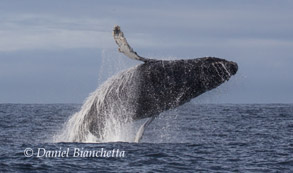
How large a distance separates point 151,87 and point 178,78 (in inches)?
31.0

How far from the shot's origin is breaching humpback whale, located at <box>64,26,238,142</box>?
17.0m

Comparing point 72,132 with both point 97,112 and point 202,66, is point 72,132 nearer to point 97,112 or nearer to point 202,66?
point 97,112

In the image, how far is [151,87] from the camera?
17.0 meters

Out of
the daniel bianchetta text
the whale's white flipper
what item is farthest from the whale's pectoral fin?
the daniel bianchetta text

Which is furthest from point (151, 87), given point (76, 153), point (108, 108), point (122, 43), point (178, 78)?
point (76, 153)

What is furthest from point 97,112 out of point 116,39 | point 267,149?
point 267,149

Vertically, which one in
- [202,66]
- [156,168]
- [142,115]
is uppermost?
[202,66]

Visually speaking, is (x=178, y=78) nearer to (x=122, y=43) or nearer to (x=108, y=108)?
(x=122, y=43)

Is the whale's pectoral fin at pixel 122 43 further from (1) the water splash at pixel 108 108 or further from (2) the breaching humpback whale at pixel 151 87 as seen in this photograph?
(1) the water splash at pixel 108 108

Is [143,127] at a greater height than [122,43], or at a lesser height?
lesser

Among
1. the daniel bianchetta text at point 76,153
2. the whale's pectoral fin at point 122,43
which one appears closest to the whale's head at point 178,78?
the whale's pectoral fin at point 122,43

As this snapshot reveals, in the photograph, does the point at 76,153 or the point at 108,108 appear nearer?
the point at 76,153

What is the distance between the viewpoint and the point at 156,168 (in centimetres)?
1536

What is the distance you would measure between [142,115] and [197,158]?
2.03 metres
